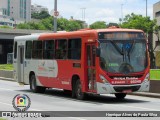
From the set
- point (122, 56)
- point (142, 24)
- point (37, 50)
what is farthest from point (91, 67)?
point (142, 24)

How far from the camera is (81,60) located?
2109 cm

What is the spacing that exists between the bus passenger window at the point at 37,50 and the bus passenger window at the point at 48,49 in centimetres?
56

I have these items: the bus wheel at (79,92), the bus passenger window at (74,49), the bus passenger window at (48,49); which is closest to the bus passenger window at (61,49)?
the bus passenger window at (74,49)

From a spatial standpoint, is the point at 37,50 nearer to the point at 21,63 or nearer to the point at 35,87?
the point at 35,87

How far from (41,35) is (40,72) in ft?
6.33

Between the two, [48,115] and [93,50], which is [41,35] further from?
[48,115]

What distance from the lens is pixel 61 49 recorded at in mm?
23266

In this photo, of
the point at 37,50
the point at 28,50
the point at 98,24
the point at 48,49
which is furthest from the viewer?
the point at 98,24

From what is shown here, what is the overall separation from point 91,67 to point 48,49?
187 inches

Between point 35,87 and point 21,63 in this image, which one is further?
point 21,63

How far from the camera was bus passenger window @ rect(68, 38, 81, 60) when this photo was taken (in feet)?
70.6

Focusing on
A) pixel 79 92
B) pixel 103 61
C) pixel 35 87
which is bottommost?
pixel 35 87

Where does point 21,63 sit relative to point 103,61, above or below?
below

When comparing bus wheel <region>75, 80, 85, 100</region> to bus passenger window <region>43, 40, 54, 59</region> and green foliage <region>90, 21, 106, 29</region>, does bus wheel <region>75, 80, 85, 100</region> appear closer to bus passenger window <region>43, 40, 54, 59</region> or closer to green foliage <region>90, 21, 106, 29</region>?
bus passenger window <region>43, 40, 54, 59</region>
